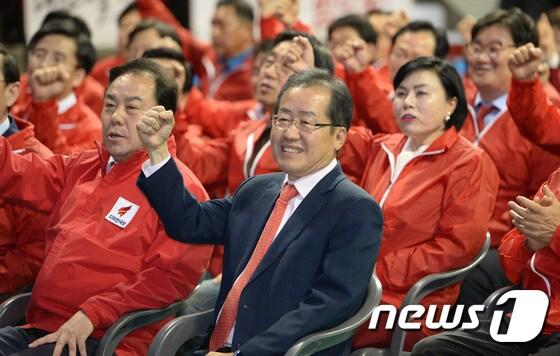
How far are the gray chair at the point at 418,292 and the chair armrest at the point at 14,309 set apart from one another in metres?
1.17

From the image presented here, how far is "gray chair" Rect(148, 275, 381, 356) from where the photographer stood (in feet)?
9.97

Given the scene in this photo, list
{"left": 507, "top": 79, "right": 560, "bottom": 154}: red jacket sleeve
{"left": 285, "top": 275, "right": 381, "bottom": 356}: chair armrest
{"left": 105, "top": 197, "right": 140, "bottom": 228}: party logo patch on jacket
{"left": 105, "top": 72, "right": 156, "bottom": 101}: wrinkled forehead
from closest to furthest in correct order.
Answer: {"left": 285, "top": 275, "right": 381, "bottom": 356}: chair armrest, {"left": 105, "top": 197, "right": 140, "bottom": 228}: party logo patch on jacket, {"left": 105, "top": 72, "right": 156, "bottom": 101}: wrinkled forehead, {"left": 507, "top": 79, "right": 560, "bottom": 154}: red jacket sleeve

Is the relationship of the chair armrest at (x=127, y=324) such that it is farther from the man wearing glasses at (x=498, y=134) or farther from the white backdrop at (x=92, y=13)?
A: the white backdrop at (x=92, y=13)

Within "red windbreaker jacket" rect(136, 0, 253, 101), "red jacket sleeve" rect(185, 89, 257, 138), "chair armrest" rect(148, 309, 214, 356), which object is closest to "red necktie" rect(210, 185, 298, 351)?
"chair armrest" rect(148, 309, 214, 356)

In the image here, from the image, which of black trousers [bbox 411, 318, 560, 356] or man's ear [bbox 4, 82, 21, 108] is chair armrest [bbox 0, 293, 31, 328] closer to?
man's ear [bbox 4, 82, 21, 108]

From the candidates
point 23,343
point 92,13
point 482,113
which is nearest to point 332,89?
point 23,343

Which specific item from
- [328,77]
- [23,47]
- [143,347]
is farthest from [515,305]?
[23,47]

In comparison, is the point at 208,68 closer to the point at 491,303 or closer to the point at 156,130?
the point at 491,303

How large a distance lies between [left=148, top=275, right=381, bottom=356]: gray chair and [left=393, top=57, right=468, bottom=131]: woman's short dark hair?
1176mm

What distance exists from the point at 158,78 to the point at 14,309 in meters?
0.95

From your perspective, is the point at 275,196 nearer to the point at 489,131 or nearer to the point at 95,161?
the point at 95,161

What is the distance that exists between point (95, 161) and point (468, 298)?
1.58 m

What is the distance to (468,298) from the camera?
4254mm

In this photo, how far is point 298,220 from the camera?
320 centimetres
